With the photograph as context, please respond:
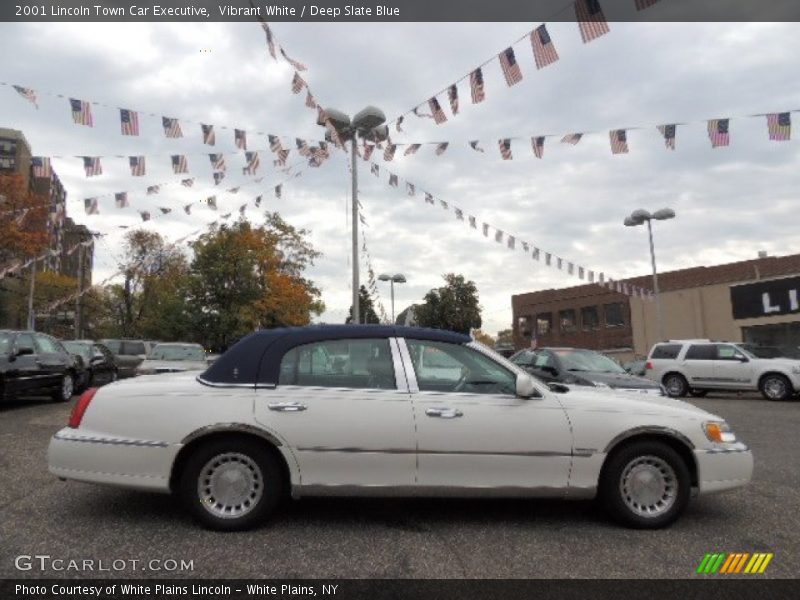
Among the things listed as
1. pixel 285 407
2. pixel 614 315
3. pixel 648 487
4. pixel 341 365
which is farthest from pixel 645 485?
pixel 614 315

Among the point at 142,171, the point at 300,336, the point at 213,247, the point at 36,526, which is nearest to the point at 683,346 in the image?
the point at 142,171

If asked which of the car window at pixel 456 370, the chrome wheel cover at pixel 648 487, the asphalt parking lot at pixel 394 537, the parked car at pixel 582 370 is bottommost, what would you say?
the asphalt parking lot at pixel 394 537

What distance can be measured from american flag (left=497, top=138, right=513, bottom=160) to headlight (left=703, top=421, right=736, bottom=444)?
9.88m

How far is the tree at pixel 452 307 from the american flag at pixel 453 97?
50137 mm

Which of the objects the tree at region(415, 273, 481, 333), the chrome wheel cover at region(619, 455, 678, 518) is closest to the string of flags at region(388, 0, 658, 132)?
the chrome wheel cover at region(619, 455, 678, 518)

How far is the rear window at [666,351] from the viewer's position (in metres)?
19.0

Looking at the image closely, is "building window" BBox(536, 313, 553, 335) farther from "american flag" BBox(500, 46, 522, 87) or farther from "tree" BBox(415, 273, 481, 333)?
"american flag" BBox(500, 46, 522, 87)

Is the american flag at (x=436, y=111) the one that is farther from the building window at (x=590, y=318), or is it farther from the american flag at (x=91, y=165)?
the building window at (x=590, y=318)

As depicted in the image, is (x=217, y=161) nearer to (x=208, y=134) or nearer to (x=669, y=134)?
(x=208, y=134)

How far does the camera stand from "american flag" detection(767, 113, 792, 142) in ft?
37.6

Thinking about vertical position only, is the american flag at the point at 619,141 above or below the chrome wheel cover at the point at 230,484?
above

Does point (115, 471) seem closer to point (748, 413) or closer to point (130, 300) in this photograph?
point (748, 413)

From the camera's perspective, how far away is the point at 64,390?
45.4 ft

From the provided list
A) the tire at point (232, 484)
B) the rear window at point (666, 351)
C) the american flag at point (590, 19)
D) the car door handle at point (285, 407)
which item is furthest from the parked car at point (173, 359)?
the rear window at point (666, 351)
